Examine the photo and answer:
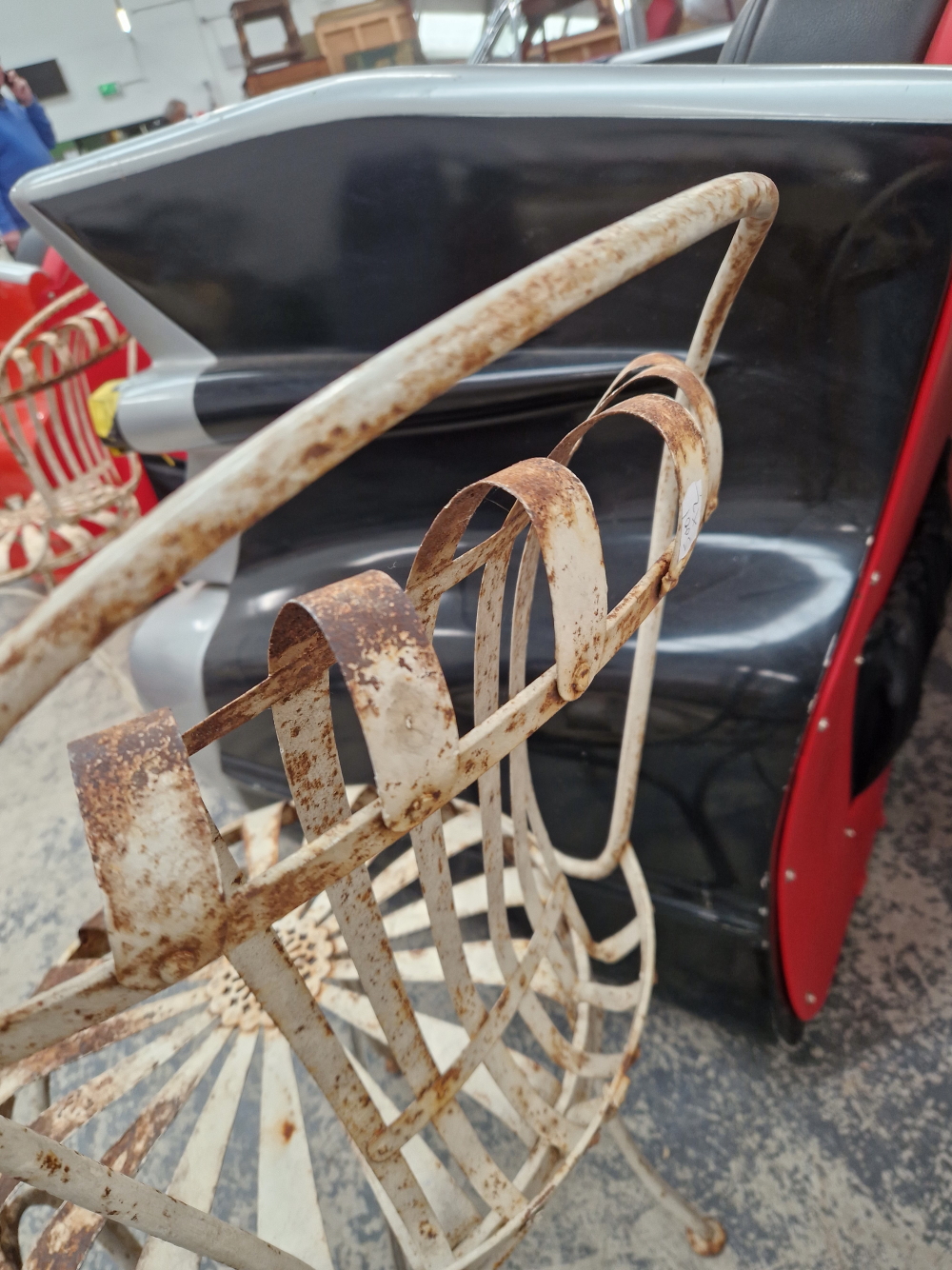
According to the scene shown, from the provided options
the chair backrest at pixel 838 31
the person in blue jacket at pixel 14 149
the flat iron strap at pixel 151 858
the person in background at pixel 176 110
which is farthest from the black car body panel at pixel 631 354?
the person in background at pixel 176 110

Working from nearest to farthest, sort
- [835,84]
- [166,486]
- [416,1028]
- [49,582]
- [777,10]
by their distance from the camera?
[416,1028], [835,84], [777,10], [166,486], [49,582]

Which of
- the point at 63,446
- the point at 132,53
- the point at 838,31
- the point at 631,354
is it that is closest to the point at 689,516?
the point at 631,354

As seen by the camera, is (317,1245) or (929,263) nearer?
(317,1245)

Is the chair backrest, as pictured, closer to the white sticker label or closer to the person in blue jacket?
the white sticker label

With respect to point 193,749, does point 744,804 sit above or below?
below

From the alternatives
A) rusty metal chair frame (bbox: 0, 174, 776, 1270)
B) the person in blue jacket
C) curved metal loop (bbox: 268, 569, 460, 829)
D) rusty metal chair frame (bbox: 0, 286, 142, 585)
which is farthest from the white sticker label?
the person in blue jacket

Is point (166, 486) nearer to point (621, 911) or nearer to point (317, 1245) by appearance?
point (621, 911)

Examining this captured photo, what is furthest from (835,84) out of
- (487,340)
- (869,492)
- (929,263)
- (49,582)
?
(49,582)

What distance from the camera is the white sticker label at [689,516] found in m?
0.36

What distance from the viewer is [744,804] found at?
2.34ft

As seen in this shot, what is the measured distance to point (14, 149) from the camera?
102 inches

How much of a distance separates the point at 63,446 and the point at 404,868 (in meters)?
1.34

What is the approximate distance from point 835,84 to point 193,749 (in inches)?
25.6

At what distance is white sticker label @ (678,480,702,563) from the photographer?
1.18 feet
